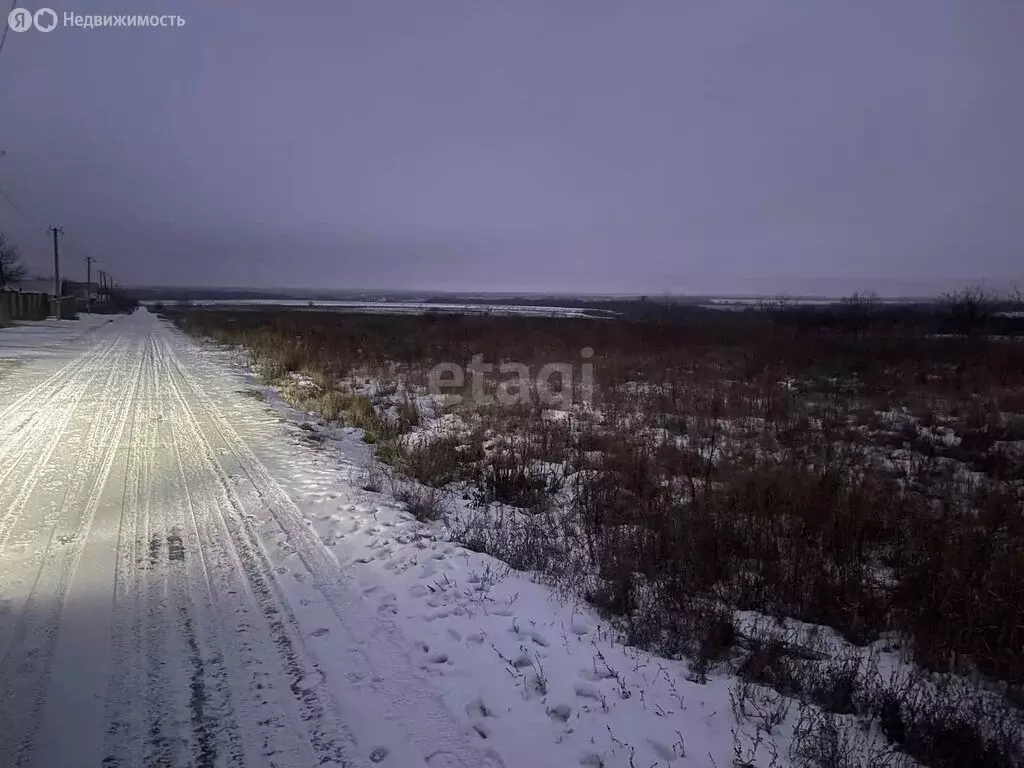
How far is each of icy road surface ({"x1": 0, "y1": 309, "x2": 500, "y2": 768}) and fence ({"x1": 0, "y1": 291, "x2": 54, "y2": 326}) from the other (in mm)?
39270

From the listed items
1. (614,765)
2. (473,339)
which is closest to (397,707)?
(614,765)

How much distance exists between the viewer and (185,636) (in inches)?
136

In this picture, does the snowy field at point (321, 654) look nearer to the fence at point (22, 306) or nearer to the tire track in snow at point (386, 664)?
the tire track in snow at point (386, 664)

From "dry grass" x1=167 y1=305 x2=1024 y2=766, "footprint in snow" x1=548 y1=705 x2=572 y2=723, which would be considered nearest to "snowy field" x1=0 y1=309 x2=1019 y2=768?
"footprint in snow" x1=548 y1=705 x2=572 y2=723

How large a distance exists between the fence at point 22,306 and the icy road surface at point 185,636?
3927 cm

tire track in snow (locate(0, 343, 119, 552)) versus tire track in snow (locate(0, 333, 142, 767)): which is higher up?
tire track in snow (locate(0, 343, 119, 552))

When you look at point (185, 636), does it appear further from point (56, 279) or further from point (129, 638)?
point (56, 279)

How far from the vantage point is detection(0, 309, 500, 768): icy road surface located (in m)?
2.65

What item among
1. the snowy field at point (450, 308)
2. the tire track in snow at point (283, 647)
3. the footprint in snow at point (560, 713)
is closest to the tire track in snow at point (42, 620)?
the tire track in snow at point (283, 647)

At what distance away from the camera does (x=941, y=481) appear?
746 centimetres

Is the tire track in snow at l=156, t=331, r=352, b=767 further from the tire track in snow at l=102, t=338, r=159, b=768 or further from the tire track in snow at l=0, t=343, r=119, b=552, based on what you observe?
the tire track in snow at l=0, t=343, r=119, b=552

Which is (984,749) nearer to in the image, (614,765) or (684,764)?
(684,764)

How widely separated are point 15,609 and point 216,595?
3.81 feet

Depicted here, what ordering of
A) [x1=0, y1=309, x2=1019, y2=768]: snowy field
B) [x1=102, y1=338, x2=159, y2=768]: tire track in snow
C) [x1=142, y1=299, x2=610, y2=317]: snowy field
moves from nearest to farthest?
1. [x1=102, y1=338, x2=159, y2=768]: tire track in snow
2. [x1=0, y1=309, x2=1019, y2=768]: snowy field
3. [x1=142, y1=299, x2=610, y2=317]: snowy field
